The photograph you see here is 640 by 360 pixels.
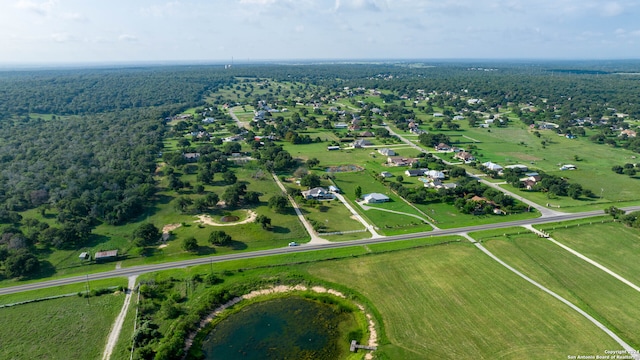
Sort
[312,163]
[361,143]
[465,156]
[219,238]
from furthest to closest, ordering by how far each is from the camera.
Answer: [361,143]
[465,156]
[312,163]
[219,238]

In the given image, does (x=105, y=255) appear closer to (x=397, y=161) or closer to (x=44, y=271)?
(x=44, y=271)

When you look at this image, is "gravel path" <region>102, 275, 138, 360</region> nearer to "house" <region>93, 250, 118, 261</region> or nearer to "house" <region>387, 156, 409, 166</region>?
"house" <region>93, 250, 118, 261</region>

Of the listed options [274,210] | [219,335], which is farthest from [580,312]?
[274,210]

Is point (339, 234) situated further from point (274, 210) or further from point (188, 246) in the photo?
point (188, 246)

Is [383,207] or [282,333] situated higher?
[383,207]

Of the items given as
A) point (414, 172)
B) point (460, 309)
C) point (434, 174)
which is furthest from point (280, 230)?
point (434, 174)

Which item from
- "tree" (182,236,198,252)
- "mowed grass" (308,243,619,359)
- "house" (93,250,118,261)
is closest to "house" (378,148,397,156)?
"mowed grass" (308,243,619,359)

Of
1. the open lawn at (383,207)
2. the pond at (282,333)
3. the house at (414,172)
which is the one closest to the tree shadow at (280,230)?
the open lawn at (383,207)
